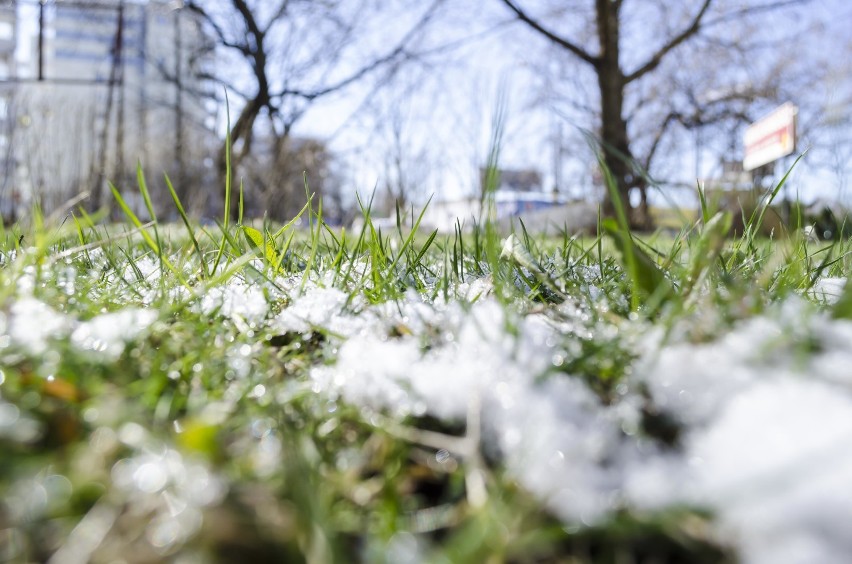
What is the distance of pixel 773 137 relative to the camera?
8172 millimetres

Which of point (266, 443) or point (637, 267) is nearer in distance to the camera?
point (266, 443)

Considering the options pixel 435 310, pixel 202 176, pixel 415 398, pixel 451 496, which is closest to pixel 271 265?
pixel 435 310

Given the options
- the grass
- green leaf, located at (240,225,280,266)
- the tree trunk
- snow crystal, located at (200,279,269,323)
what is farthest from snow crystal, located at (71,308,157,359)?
the tree trunk

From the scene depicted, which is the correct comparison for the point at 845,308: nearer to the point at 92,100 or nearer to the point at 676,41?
the point at 676,41

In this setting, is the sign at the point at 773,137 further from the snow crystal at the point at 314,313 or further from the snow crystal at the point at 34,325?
the snow crystal at the point at 34,325

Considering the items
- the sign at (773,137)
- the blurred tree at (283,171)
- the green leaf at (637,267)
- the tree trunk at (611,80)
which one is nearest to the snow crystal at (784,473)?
the green leaf at (637,267)

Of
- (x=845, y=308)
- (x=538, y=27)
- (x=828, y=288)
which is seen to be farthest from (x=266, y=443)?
(x=538, y=27)

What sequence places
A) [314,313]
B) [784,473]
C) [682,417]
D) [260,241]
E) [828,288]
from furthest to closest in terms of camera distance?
[260,241]
[828,288]
[314,313]
[682,417]
[784,473]

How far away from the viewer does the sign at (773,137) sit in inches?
291

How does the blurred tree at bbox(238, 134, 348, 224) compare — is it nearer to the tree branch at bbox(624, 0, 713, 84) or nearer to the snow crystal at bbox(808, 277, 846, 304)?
the tree branch at bbox(624, 0, 713, 84)

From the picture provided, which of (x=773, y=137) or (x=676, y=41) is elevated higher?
(x=676, y=41)

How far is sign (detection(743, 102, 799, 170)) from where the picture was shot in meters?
7.39

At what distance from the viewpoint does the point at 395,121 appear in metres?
14.5

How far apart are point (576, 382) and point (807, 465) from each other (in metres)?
0.20
